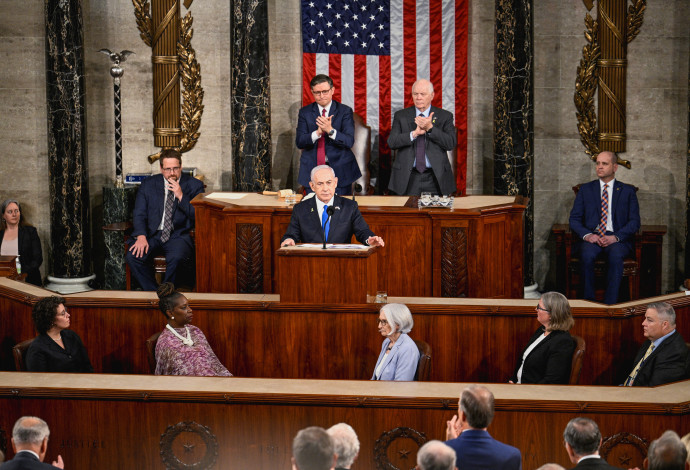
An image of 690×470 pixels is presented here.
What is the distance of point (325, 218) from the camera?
7.66 m

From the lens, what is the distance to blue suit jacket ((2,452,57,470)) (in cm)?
416

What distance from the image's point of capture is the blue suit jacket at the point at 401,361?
5902 mm

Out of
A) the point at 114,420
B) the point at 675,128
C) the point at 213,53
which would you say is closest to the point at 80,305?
the point at 114,420

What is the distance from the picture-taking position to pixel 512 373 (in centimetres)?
666

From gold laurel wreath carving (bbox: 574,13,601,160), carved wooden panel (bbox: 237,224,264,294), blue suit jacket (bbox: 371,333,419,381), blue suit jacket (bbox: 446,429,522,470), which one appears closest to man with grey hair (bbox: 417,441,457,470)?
blue suit jacket (bbox: 446,429,522,470)

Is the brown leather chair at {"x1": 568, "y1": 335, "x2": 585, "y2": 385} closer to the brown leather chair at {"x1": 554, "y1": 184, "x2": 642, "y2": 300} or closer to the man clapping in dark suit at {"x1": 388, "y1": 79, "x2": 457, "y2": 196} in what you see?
the brown leather chair at {"x1": 554, "y1": 184, "x2": 642, "y2": 300}

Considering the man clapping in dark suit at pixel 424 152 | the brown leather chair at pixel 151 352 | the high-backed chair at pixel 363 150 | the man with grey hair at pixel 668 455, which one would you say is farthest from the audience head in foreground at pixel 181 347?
the high-backed chair at pixel 363 150

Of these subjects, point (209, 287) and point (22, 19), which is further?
point (22, 19)

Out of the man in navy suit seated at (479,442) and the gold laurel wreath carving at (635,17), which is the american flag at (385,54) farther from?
the man in navy suit seated at (479,442)

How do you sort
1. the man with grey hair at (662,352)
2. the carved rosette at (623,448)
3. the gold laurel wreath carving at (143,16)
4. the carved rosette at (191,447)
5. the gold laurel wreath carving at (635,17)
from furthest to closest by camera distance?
the gold laurel wreath carving at (143,16) < the gold laurel wreath carving at (635,17) < the man with grey hair at (662,352) < the carved rosette at (191,447) < the carved rosette at (623,448)

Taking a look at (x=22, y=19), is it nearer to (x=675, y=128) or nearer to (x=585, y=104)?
(x=585, y=104)

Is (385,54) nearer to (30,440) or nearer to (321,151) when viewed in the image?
(321,151)

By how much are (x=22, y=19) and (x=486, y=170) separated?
5.34m

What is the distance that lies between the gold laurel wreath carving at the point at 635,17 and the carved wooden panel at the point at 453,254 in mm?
3889
